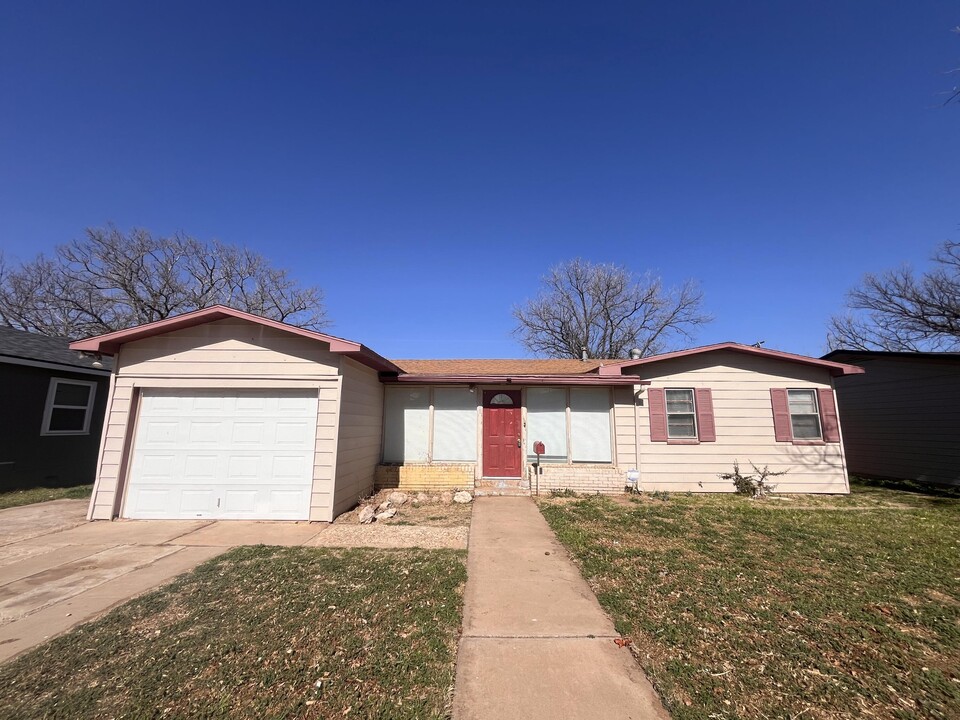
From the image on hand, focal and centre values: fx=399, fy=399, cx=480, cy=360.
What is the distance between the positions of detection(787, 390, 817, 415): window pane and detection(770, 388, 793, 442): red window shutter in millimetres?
223

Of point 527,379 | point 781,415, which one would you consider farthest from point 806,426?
point 527,379

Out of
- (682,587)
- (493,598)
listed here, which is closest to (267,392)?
(493,598)

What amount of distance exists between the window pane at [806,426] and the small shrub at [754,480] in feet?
3.53

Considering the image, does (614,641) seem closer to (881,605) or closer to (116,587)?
(881,605)

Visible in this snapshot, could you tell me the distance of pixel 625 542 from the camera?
5.93 meters

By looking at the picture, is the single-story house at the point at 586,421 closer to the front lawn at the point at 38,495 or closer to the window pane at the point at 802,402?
the window pane at the point at 802,402

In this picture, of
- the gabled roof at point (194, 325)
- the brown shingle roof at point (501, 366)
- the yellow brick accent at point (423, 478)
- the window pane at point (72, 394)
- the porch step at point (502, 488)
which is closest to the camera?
the gabled roof at point (194, 325)

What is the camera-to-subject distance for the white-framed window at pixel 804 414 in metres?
10.2

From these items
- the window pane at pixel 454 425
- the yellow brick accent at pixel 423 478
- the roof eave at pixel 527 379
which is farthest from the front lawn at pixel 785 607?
Result: the window pane at pixel 454 425

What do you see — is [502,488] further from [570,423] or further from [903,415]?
[903,415]

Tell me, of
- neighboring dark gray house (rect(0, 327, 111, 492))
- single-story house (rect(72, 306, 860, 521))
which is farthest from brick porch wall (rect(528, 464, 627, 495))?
neighboring dark gray house (rect(0, 327, 111, 492))

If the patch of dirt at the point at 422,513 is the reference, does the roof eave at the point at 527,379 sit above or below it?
above

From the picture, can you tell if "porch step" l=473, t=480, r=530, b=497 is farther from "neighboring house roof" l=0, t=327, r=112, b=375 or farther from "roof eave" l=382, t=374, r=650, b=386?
"neighboring house roof" l=0, t=327, r=112, b=375

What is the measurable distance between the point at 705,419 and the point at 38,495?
1598 centimetres
